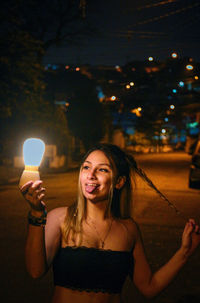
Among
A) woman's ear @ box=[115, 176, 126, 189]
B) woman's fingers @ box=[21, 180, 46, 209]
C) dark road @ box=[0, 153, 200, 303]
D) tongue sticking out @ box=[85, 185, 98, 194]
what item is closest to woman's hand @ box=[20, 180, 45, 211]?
woman's fingers @ box=[21, 180, 46, 209]

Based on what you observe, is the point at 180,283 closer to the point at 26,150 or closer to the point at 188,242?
the point at 188,242

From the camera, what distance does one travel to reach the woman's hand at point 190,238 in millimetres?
2152

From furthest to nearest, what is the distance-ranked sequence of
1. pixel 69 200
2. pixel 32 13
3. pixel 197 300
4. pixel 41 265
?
1. pixel 32 13
2. pixel 69 200
3. pixel 197 300
4. pixel 41 265

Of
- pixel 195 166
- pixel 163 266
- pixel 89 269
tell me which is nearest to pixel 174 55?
pixel 163 266

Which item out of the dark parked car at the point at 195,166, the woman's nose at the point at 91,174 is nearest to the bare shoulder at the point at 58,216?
the woman's nose at the point at 91,174

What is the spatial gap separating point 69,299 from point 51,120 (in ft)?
77.4

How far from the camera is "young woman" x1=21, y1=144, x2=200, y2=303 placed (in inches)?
80.6

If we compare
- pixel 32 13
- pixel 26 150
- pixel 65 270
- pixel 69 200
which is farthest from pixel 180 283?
pixel 32 13

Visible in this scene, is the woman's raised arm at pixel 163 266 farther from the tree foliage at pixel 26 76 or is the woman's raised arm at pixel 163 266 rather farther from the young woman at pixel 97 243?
the tree foliage at pixel 26 76

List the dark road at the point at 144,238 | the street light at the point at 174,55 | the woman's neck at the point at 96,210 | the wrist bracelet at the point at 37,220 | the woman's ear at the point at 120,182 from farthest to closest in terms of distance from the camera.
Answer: the street light at the point at 174,55, the dark road at the point at 144,238, the woman's ear at the point at 120,182, the woman's neck at the point at 96,210, the wrist bracelet at the point at 37,220

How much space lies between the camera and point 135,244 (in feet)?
7.55

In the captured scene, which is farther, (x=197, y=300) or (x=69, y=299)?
(x=197, y=300)

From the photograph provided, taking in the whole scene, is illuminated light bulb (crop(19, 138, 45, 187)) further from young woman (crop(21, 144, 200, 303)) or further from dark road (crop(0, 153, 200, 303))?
dark road (crop(0, 153, 200, 303))

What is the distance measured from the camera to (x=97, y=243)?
217 centimetres
